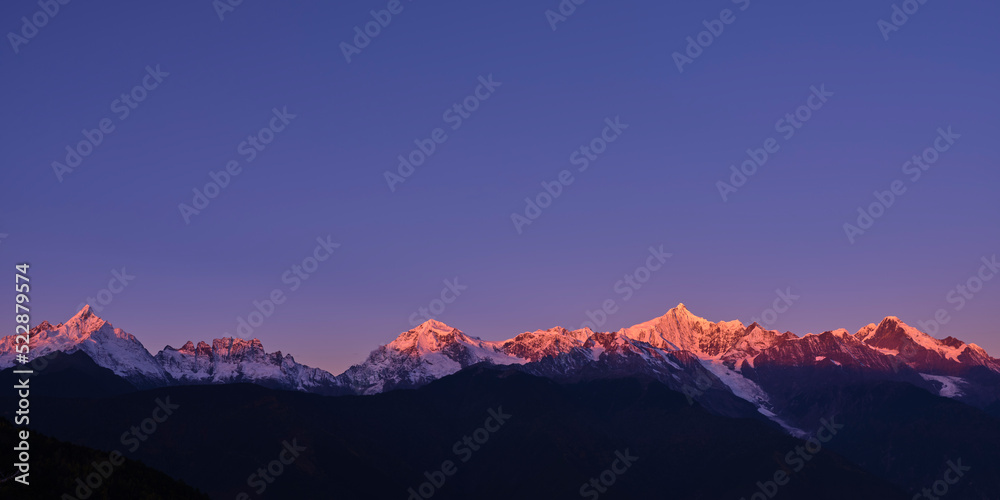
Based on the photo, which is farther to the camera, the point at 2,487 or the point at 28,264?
Result: the point at 2,487

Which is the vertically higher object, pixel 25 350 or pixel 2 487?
pixel 25 350

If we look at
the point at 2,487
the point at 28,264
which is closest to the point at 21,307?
the point at 28,264

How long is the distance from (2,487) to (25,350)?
90.6 feet

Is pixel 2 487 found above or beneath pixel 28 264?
beneath

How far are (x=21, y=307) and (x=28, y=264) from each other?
806cm

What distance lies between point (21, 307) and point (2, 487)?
4317 cm

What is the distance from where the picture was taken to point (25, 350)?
7392 inches

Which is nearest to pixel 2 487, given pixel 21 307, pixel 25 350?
pixel 25 350

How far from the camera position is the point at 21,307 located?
17225 cm

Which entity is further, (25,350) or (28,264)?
(25,350)

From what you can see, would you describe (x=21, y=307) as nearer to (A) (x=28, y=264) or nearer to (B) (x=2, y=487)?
(A) (x=28, y=264)

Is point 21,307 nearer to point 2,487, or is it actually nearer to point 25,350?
point 25,350

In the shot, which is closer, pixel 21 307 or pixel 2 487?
pixel 21 307
